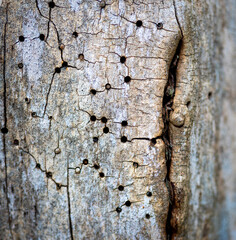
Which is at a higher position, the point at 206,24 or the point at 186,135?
the point at 206,24

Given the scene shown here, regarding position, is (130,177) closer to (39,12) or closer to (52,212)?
(52,212)

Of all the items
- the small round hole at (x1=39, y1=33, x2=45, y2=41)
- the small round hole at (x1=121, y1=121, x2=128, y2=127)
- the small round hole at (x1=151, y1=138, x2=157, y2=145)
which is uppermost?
the small round hole at (x1=39, y1=33, x2=45, y2=41)

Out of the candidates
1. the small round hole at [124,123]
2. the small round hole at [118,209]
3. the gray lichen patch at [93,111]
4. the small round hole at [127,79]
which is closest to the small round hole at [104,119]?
the gray lichen patch at [93,111]

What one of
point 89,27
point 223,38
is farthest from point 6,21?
point 223,38

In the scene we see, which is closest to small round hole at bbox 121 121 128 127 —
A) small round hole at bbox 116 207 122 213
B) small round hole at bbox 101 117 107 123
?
small round hole at bbox 101 117 107 123

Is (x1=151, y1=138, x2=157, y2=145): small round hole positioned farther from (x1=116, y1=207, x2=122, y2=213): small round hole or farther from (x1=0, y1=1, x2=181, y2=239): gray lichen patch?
(x1=116, y1=207, x2=122, y2=213): small round hole

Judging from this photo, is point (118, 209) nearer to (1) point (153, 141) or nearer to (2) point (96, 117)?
(1) point (153, 141)

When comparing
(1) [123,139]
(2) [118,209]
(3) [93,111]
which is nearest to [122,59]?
(3) [93,111]

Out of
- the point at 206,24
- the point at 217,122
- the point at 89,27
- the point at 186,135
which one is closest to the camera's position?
the point at 89,27
